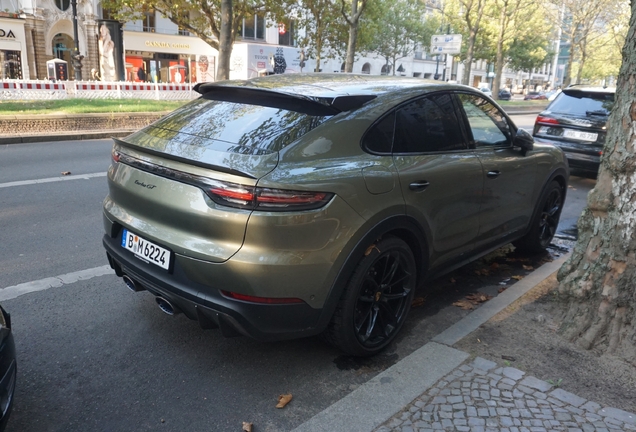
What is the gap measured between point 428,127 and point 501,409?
73.6 inches

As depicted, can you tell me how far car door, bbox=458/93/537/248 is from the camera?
13.7 feet

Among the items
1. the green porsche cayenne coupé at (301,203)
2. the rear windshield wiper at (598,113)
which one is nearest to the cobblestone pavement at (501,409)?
the green porsche cayenne coupé at (301,203)

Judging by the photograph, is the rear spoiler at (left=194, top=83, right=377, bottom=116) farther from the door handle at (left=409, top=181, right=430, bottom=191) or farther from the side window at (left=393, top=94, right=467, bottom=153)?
the door handle at (left=409, top=181, right=430, bottom=191)

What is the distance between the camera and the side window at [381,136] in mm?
3223

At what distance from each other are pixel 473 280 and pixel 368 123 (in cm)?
230

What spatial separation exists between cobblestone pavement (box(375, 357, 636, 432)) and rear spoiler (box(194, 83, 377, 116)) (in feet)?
5.56

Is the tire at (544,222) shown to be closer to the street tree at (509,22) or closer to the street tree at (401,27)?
the street tree at (509,22)

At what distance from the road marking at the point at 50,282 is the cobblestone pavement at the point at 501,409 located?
9.67ft

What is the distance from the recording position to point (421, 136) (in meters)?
3.62

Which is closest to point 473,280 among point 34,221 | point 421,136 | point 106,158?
point 421,136

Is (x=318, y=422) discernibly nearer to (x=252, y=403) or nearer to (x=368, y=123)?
(x=252, y=403)

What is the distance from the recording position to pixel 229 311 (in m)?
2.75

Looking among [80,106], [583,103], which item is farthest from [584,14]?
[80,106]

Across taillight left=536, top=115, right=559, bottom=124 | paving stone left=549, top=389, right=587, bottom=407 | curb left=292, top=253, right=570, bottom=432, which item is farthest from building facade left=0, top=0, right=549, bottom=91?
paving stone left=549, top=389, right=587, bottom=407
